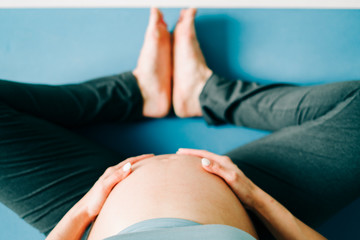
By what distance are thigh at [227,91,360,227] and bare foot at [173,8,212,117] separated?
0.36 meters

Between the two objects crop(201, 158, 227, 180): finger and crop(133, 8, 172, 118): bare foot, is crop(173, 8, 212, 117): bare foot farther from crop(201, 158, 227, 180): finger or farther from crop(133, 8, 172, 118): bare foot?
crop(201, 158, 227, 180): finger

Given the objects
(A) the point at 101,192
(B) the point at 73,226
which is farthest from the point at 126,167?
(B) the point at 73,226

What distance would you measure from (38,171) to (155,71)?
542 mm

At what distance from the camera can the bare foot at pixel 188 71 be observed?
0.97 meters

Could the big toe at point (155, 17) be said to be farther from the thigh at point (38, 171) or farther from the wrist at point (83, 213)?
the wrist at point (83, 213)

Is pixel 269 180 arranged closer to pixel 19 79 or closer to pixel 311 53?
pixel 311 53

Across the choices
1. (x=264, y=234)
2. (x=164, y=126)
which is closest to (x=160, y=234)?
(x=264, y=234)

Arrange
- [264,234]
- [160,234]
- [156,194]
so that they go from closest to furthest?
[160,234] → [156,194] → [264,234]

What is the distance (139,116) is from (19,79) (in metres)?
0.58

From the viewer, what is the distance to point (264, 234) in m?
0.68

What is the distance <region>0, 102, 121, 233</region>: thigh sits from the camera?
0.67m
